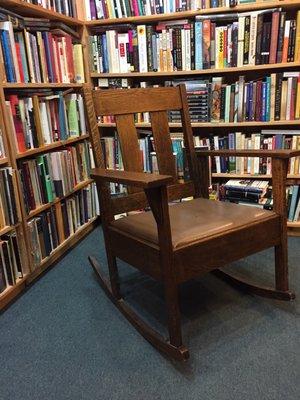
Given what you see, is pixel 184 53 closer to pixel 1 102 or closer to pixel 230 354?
pixel 1 102

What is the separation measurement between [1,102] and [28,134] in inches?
8.7

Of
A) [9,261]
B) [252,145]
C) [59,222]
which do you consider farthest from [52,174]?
[252,145]

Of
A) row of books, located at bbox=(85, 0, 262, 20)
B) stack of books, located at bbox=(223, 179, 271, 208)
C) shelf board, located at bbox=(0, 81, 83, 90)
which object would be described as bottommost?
stack of books, located at bbox=(223, 179, 271, 208)

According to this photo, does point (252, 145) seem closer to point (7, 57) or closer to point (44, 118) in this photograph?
point (44, 118)

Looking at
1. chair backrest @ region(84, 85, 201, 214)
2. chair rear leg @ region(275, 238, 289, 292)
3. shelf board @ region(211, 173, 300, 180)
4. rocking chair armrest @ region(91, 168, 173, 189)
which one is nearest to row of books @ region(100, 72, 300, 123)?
shelf board @ region(211, 173, 300, 180)

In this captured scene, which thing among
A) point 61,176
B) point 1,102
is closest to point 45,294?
point 61,176

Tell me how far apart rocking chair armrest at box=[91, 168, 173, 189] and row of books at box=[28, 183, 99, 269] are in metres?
0.63

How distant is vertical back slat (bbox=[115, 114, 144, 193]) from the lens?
1405mm

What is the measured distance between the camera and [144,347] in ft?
4.01

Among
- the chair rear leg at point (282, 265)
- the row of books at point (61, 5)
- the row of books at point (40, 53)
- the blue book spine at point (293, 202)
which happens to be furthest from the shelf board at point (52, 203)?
the blue book spine at point (293, 202)

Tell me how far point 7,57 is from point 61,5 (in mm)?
598

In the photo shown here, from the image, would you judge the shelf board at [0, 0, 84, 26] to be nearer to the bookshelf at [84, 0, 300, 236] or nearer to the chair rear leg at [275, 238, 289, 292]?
the bookshelf at [84, 0, 300, 236]

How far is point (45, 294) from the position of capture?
160cm

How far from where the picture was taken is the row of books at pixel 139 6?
1.87 m
